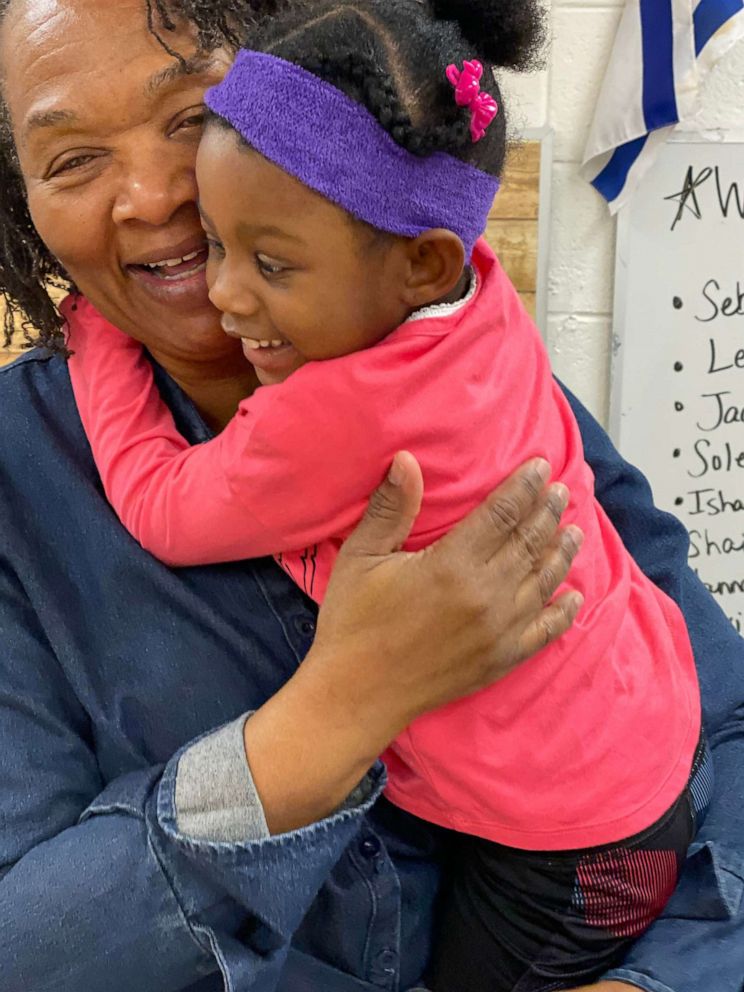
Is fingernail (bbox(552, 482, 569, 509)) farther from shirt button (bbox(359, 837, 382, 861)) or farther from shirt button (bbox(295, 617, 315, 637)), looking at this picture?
shirt button (bbox(359, 837, 382, 861))

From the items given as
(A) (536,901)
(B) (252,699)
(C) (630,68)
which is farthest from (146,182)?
(C) (630,68)

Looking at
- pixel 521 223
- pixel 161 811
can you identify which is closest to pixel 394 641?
pixel 161 811

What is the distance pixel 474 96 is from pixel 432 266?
0.13m

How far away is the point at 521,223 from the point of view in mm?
1646

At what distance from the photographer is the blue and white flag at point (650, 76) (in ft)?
4.72

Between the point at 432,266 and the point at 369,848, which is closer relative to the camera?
the point at 432,266

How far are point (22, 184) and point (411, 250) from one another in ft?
1.76

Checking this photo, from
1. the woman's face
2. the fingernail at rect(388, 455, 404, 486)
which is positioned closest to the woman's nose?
the woman's face

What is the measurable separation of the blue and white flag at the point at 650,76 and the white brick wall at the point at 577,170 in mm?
→ 50

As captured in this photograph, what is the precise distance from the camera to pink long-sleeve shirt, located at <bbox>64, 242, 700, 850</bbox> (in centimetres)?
75

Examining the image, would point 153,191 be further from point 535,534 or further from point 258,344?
point 535,534

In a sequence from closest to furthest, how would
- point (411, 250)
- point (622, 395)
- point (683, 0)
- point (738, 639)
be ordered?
point (411, 250) < point (738, 639) < point (683, 0) < point (622, 395)

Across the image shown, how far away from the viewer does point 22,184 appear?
1.02 metres

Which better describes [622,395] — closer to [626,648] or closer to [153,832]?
[626,648]
